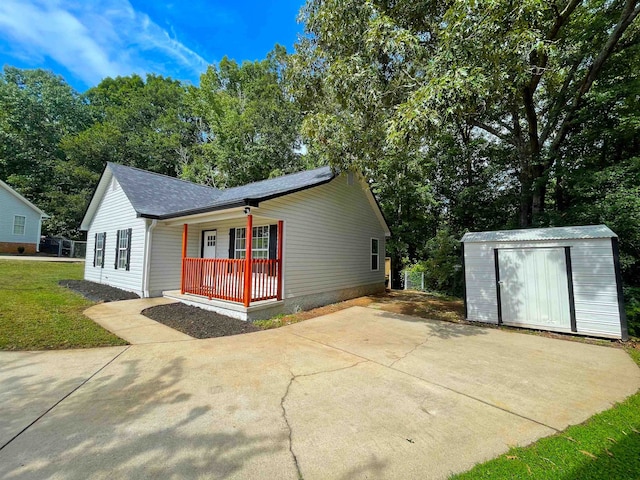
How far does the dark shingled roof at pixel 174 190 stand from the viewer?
30.7 ft

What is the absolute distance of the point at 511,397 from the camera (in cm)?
326

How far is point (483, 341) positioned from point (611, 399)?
2.29 meters

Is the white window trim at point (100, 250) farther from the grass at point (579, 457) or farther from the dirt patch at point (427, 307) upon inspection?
the grass at point (579, 457)

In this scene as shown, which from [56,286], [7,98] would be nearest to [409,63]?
[56,286]

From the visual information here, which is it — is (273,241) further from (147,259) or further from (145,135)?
(145,135)

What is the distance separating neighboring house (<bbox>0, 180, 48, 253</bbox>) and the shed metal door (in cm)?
3145

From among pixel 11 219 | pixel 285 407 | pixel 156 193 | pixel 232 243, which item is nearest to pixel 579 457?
pixel 285 407

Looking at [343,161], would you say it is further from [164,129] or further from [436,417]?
[164,129]

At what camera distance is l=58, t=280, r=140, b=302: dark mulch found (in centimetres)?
873

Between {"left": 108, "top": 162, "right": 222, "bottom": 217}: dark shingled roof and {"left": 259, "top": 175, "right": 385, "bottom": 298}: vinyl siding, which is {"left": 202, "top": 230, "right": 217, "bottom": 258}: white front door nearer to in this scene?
{"left": 108, "top": 162, "right": 222, "bottom": 217}: dark shingled roof

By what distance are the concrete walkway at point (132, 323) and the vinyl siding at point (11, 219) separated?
22.0 metres

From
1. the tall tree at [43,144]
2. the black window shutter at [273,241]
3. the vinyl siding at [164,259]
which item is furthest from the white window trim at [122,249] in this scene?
the tall tree at [43,144]

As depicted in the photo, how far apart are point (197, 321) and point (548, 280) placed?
26.2 feet

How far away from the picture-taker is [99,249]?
12031 mm
